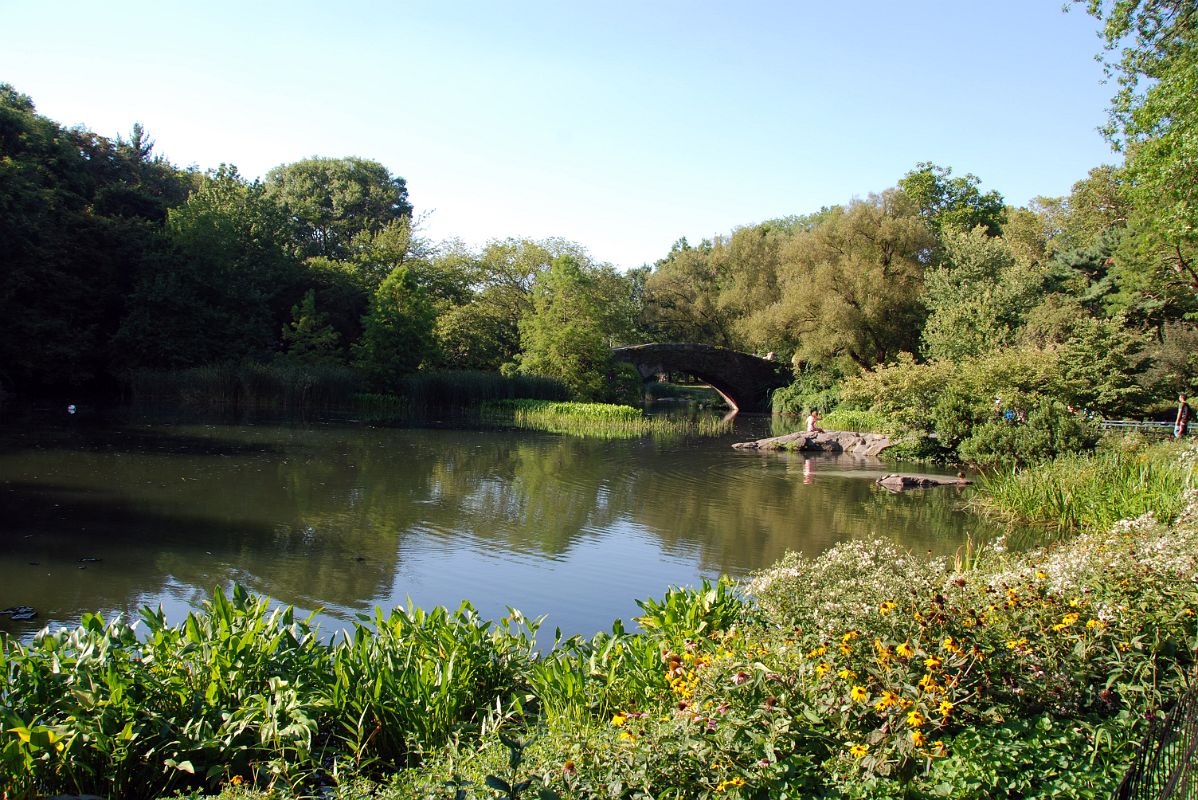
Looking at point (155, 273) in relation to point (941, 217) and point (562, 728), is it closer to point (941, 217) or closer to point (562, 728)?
point (562, 728)

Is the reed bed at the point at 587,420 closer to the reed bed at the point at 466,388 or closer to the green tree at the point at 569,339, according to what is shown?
the reed bed at the point at 466,388

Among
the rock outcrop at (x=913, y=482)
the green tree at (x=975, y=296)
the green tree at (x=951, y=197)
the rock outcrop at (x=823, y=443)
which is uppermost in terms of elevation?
the green tree at (x=951, y=197)

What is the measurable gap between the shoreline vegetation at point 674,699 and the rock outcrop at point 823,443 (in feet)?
63.1

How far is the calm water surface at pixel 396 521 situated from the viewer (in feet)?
26.9

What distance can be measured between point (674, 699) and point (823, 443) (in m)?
21.4

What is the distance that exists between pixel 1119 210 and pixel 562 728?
1767 inches

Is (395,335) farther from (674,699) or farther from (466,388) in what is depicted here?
(674,699)

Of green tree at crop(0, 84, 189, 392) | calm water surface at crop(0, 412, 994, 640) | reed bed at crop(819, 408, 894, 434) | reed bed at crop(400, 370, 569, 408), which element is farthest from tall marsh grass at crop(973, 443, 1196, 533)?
green tree at crop(0, 84, 189, 392)

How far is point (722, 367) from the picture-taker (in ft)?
148

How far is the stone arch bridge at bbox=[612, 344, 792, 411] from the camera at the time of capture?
4312 centimetres

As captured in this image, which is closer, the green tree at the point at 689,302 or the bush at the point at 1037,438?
the bush at the point at 1037,438

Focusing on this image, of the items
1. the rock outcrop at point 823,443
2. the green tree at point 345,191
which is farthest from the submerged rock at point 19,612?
the green tree at point 345,191

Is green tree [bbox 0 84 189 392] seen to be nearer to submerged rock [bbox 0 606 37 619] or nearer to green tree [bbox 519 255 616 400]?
green tree [bbox 519 255 616 400]

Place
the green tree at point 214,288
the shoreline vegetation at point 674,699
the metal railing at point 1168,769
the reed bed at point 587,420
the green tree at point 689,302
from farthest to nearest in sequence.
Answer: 1. the green tree at point 689,302
2. the green tree at point 214,288
3. the reed bed at point 587,420
4. the shoreline vegetation at point 674,699
5. the metal railing at point 1168,769
